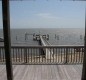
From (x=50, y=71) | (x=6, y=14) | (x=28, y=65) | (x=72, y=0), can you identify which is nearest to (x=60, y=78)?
(x=50, y=71)

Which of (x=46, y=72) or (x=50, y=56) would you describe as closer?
(x=46, y=72)

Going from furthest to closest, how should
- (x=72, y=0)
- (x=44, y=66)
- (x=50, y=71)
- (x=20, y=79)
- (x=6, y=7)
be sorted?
(x=44, y=66) → (x=50, y=71) → (x=20, y=79) → (x=72, y=0) → (x=6, y=7)

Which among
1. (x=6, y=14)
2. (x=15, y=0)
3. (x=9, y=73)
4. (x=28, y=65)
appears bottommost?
(x=28, y=65)

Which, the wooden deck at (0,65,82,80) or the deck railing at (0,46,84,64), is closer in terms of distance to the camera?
the wooden deck at (0,65,82,80)

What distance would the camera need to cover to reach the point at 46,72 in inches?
221

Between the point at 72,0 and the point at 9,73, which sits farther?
the point at 72,0

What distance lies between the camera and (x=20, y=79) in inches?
190

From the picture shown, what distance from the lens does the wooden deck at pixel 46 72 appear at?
5.04m

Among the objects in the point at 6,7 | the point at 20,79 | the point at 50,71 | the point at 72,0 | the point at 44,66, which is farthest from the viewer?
the point at 44,66

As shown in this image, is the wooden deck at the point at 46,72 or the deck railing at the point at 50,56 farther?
the deck railing at the point at 50,56

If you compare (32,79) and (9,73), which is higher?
(9,73)

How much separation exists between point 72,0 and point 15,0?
1.11 m

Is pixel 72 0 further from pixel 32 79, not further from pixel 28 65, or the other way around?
pixel 28 65

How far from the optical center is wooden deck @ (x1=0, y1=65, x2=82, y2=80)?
16.5 ft
